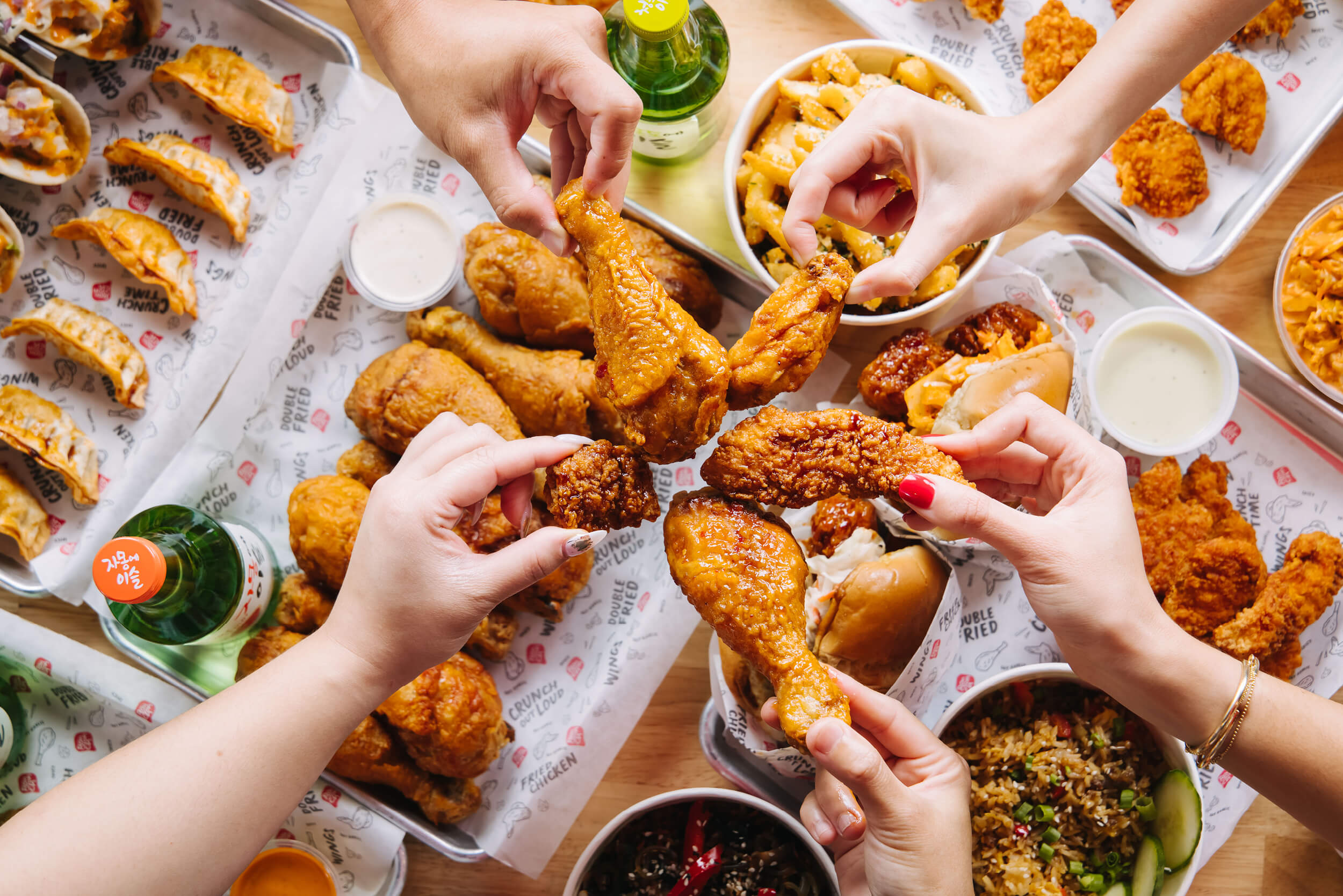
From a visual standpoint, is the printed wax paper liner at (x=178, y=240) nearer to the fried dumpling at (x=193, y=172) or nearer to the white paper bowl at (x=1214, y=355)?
the fried dumpling at (x=193, y=172)

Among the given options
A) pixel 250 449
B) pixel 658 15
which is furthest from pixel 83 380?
pixel 658 15

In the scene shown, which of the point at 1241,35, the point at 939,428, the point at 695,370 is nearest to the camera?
the point at 695,370

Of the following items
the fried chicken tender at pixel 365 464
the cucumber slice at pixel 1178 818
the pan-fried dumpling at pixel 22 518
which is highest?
the cucumber slice at pixel 1178 818

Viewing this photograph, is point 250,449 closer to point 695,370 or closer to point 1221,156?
point 695,370

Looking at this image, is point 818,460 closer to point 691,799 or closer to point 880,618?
point 880,618

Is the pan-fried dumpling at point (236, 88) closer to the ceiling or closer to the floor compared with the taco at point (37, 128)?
closer to the ceiling

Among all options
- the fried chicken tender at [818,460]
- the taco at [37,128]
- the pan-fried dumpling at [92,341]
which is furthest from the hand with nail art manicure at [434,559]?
the taco at [37,128]

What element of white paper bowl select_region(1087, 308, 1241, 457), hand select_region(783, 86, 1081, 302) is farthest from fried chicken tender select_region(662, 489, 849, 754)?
white paper bowl select_region(1087, 308, 1241, 457)
